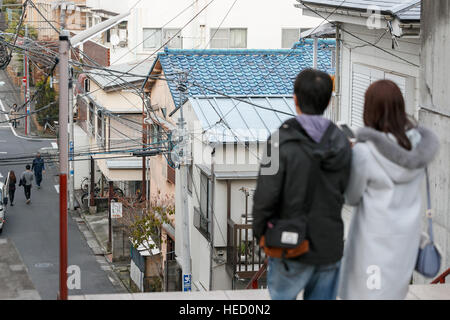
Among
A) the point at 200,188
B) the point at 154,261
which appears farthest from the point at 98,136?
the point at 200,188

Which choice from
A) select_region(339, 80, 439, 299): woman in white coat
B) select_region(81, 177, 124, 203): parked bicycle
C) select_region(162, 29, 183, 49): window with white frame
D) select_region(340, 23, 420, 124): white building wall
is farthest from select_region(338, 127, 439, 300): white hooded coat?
select_region(162, 29, 183, 49): window with white frame

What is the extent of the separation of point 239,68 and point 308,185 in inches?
689

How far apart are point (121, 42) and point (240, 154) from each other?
22966 millimetres

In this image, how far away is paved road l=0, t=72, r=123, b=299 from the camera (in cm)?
2258

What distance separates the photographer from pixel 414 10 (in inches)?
421

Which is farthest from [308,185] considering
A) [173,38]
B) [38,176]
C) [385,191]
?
[173,38]

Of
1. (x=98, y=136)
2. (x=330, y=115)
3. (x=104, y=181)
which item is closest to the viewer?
(x=330, y=115)

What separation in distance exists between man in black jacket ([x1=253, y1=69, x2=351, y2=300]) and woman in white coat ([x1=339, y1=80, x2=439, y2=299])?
15 cm

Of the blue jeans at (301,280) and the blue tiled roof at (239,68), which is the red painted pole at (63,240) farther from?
the blue tiled roof at (239,68)

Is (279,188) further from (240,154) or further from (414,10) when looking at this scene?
(240,154)

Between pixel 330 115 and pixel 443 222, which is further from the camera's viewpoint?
pixel 330 115

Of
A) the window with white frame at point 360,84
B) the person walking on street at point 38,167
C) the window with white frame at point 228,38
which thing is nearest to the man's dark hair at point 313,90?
the window with white frame at point 360,84

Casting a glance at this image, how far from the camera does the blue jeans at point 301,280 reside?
425cm
